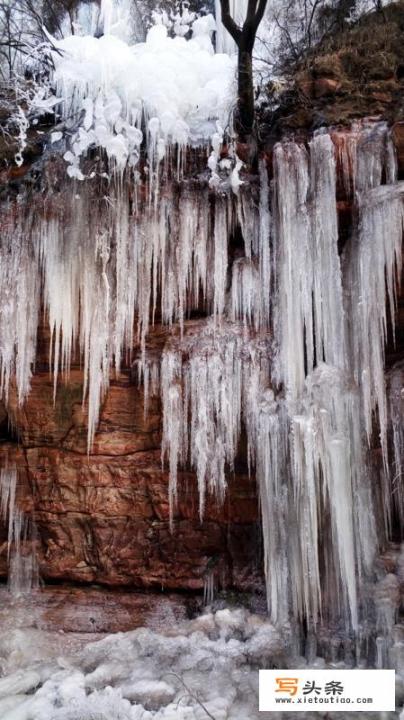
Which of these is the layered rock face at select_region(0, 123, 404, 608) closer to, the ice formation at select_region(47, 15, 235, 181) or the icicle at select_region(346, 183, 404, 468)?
the icicle at select_region(346, 183, 404, 468)

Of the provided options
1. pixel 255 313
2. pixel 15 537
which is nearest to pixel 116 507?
pixel 15 537

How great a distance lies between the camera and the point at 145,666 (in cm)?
498

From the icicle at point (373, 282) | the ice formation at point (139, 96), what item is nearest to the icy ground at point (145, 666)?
the icicle at point (373, 282)

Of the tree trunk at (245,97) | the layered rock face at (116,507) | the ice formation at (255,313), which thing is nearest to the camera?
the tree trunk at (245,97)

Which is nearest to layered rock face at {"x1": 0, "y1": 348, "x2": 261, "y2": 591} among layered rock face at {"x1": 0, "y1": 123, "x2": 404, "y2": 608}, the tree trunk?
layered rock face at {"x1": 0, "y1": 123, "x2": 404, "y2": 608}

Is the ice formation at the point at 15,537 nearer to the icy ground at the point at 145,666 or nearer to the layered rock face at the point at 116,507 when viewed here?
the layered rock face at the point at 116,507

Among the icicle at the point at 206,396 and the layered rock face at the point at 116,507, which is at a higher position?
the icicle at the point at 206,396

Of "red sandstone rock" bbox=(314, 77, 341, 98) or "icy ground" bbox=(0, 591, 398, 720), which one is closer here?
"icy ground" bbox=(0, 591, 398, 720)

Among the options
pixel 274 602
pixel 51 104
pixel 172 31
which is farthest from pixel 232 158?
pixel 274 602

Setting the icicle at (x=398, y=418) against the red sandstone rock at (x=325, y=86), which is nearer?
the red sandstone rock at (x=325, y=86)

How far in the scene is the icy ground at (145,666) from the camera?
414cm

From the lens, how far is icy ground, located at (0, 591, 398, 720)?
4141 millimetres

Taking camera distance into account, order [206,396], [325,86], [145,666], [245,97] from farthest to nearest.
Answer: [206,396] → [325,86] → [145,666] → [245,97]

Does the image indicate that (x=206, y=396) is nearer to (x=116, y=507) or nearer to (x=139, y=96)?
(x=116, y=507)
